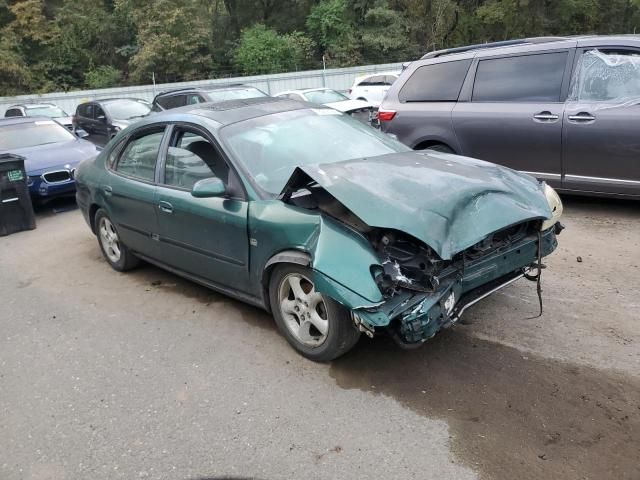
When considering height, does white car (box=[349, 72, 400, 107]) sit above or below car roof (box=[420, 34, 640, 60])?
below

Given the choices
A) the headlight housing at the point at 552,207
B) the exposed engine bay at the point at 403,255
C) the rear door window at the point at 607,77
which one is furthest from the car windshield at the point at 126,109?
the headlight housing at the point at 552,207

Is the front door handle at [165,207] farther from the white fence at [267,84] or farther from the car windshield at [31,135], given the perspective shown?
the white fence at [267,84]

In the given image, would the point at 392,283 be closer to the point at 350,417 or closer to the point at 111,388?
the point at 350,417

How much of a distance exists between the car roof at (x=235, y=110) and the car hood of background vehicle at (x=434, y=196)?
1110mm

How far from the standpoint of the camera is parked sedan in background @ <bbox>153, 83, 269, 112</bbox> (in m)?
12.3

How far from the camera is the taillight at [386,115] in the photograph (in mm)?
7250

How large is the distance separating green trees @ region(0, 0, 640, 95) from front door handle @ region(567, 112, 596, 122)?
103 ft

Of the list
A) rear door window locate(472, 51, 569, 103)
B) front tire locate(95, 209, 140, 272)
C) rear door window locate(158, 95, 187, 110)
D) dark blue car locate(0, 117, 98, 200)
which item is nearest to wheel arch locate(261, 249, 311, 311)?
front tire locate(95, 209, 140, 272)

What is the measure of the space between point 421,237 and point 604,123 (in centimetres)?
364

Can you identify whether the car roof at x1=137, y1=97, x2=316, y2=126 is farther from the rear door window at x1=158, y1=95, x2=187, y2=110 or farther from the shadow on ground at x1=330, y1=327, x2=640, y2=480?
the rear door window at x1=158, y1=95, x2=187, y2=110

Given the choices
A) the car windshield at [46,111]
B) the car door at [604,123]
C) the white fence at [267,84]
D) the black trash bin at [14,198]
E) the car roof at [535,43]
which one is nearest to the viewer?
the car door at [604,123]

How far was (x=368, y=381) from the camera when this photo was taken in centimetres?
344

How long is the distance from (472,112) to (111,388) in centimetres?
499

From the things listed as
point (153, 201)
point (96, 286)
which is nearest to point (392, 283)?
point (153, 201)
